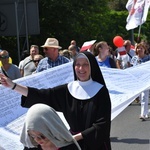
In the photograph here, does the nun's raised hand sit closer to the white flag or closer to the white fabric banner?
the white fabric banner

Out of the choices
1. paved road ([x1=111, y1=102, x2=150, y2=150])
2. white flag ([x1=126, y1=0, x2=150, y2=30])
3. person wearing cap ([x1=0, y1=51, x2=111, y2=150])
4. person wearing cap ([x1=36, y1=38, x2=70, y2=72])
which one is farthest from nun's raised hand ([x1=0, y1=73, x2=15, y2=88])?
white flag ([x1=126, y1=0, x2=150, y2=30])

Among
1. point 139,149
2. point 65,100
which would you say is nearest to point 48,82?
point 65,100

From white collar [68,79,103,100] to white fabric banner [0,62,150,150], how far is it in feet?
2.12

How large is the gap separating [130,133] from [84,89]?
462 cm

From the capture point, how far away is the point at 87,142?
14.0 feet

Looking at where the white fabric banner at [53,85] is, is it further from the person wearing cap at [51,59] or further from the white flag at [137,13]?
the white flag at [137,13]

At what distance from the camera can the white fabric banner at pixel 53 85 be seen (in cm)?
474

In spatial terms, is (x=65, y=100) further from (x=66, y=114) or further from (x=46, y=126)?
(x=46, y=126)

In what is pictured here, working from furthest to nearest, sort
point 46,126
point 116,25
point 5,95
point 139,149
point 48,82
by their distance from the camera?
point 116,25 → point 139,149 → point 48,82 → point 5,95 → point 46,126

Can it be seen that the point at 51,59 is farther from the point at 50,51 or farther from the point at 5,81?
the point at 5,81

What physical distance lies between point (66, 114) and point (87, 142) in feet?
1.05

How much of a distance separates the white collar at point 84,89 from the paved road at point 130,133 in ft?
11.5

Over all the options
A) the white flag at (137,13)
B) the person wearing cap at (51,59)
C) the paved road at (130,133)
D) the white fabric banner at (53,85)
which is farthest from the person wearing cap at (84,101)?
the white flag at (137,13)

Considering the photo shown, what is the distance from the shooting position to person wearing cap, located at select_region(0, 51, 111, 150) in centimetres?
427
